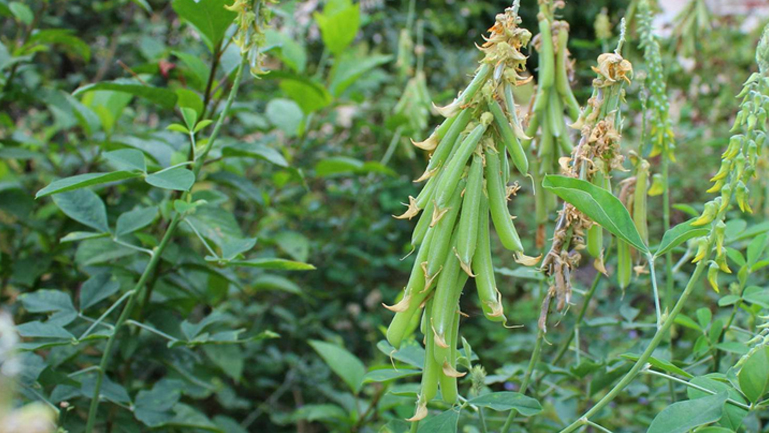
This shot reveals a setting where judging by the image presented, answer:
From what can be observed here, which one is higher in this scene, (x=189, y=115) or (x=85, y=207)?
(x=189, y=115)

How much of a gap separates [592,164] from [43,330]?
3.32ft

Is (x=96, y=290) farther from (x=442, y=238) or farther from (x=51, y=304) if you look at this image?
(x=442, y=238)

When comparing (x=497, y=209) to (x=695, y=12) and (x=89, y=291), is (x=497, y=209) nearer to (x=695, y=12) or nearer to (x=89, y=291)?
(x=89, y=291)

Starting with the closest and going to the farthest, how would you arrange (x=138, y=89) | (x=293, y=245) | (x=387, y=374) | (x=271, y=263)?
1. (x=387, y=374)
2. (x=271, y=263)
3. (x=138, y=89)
4. (x=293, y=245)

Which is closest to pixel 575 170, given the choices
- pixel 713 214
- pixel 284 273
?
pixel 713 214

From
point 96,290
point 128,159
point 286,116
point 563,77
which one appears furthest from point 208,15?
point 286,116

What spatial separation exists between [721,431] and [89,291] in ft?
3.99

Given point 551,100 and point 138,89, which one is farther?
point 138,89

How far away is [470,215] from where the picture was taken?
2.61ft

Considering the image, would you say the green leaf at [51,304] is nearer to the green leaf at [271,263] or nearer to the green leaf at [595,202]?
the green leaf at [271,263]

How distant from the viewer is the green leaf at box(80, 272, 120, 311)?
4.24 ft

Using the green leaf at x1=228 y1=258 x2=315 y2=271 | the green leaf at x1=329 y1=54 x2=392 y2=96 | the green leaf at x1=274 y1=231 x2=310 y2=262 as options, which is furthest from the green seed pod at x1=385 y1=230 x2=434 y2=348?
the green leaf at x1=329 y1=54 x2=392 y2=96

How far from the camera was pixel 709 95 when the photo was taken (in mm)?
3410

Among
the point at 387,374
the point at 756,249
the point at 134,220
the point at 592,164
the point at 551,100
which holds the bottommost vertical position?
the point at 387,374
